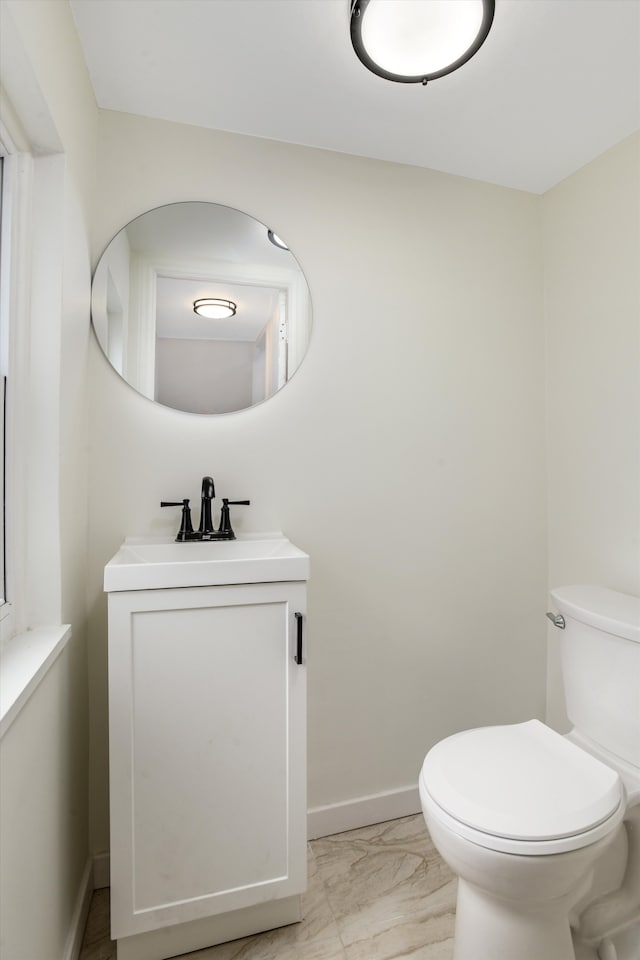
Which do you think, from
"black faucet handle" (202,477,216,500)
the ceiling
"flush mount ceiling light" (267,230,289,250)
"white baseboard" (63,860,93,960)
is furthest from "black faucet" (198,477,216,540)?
the ceiling

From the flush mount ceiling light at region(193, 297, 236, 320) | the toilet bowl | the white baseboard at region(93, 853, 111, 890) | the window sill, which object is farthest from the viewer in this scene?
the flush mount ceiling light at region(193, 297, 236, 320)

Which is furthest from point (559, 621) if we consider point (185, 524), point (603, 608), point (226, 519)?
point (185, 524)

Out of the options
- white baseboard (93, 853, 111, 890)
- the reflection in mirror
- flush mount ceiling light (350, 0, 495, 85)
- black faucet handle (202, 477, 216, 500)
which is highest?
flush mount ceiling light (350, 0, 495, 85)

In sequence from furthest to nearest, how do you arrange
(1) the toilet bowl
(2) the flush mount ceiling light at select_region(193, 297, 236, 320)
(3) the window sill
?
(2) the flush mount ceiling light at select_region(193, 297, 236, 320) < (1) the toilet bowl < (3) the window sill

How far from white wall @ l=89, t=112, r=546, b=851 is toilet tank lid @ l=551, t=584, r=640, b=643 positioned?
0.38 m

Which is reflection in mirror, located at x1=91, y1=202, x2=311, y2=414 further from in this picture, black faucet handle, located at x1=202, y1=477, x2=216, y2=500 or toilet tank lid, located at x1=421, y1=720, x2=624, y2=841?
toilet tank lid, located at x1=421, y1=720, x2=624, y2=841

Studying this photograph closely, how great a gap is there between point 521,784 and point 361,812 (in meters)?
0.83

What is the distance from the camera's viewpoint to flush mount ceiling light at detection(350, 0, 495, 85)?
1.16 meters

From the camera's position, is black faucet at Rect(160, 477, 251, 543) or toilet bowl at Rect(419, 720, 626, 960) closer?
toilet bowl at Rect(419, 720, 626, 960)

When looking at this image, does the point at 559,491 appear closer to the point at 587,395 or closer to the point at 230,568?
the point at 587,395

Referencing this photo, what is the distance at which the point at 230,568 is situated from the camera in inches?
50.8

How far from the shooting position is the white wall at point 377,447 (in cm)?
163

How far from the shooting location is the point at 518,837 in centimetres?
106

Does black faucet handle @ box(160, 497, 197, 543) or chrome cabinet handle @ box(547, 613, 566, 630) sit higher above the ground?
black faucet handle @ box(160, 497, 197, 543)
